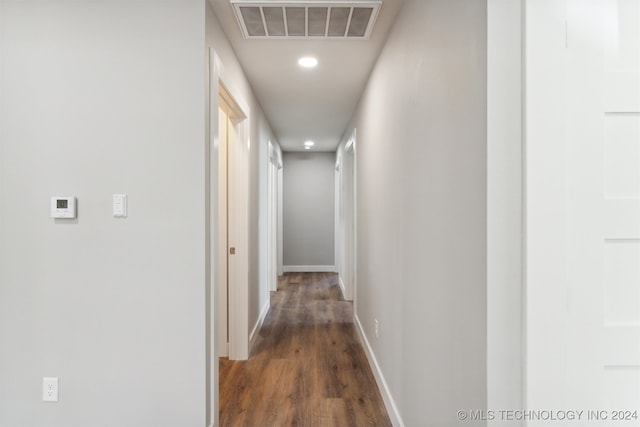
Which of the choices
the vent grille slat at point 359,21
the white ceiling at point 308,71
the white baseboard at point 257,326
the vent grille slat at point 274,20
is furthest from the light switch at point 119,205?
the white baseboard at point 257,326

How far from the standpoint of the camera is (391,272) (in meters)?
2.30

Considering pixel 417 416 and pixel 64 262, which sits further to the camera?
Result: pixel 64 262

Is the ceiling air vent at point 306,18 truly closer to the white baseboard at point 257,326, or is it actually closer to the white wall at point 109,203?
the white wall at point 109,203

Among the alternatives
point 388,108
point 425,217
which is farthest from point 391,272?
point 388,108

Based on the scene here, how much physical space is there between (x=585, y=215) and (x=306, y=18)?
177 centimetres

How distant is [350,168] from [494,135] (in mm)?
4081

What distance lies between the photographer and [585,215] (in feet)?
3.45

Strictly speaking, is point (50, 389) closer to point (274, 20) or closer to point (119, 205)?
point (119, 205)

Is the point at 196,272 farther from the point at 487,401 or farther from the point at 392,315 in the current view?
the point at 487,401

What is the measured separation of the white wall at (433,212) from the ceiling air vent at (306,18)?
8.1 inches

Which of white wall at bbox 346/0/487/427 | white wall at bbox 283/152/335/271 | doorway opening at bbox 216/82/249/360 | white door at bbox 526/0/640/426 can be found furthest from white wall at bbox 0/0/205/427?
white wall at bbox 283/152/335/271

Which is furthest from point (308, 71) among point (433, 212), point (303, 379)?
point (303, 379)

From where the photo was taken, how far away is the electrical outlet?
1904mm

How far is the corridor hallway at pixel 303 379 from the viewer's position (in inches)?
90.7
